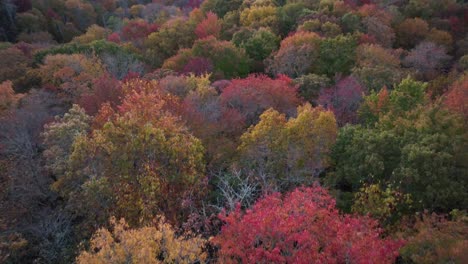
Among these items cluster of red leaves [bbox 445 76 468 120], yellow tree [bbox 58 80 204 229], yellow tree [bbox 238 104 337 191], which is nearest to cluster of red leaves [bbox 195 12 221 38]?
yellow tree [bbox 238 104 337 191]

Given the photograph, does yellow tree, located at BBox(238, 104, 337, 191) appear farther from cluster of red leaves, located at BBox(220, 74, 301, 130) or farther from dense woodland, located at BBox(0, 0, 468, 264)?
cluster of red leaves, located at BBox(220, 74, 301, 130)

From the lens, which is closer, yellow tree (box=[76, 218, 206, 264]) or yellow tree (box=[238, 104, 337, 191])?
yellow tree (box=[76, 218, 206, 264])

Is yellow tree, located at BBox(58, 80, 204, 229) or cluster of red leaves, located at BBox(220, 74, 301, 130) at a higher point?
yellow tree, located at BBox(58, 80, 204, 229)

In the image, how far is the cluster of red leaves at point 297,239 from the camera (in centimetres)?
1874

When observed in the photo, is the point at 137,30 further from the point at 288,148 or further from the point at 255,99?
the point at 288,148

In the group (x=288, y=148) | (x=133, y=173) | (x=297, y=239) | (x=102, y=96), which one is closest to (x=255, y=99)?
(x=288, y=148)

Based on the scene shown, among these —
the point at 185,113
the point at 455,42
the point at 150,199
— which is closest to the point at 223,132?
the point at 185,113

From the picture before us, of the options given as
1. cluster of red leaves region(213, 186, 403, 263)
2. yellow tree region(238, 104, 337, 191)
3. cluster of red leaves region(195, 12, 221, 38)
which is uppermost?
cluster of red leaves region(213, 186, 403, 263)

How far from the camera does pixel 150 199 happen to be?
22578 mm

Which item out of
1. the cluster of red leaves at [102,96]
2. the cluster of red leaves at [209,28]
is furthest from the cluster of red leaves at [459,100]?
the cluster of red leaves at [209,28]

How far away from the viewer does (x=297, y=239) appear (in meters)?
19.2

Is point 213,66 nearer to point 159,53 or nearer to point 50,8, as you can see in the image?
point 159,53

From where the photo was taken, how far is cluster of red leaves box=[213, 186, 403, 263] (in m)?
18.7

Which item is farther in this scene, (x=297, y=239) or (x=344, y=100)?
(x=344, y=100)
